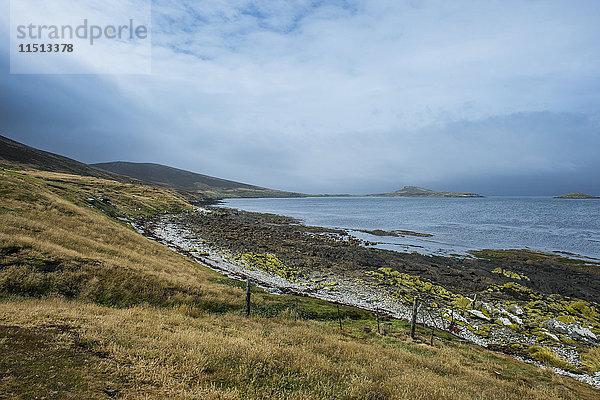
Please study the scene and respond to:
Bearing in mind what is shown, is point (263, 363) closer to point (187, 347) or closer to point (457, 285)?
point (187, 347)

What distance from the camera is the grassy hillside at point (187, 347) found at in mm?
6789

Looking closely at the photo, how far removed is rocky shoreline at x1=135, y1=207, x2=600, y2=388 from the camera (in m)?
19.7

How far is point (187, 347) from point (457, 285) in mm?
31048

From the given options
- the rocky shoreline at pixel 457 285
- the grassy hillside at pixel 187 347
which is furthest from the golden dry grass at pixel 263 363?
the rocky shoreline at pixel 457 285

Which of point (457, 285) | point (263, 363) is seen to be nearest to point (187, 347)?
point (263, 363)

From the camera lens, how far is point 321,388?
25.8 feet

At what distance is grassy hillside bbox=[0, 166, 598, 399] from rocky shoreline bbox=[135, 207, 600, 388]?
485 centimetres

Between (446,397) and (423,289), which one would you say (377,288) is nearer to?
(423,289)

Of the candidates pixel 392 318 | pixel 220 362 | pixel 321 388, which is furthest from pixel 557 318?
pixel 220 362

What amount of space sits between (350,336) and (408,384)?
21.7ft

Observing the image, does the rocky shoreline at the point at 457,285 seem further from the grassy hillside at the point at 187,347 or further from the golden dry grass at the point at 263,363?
the golden dry grass at the point at 263,363

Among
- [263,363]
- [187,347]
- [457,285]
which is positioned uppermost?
[187,347]

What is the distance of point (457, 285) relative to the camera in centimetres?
3152

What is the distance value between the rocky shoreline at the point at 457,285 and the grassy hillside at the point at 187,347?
485cm
